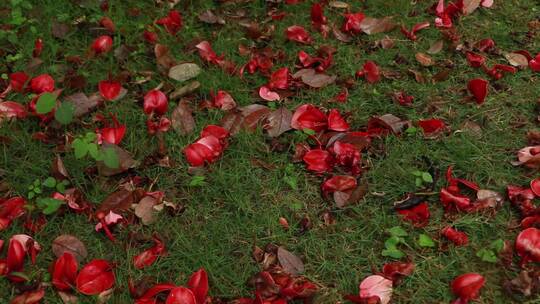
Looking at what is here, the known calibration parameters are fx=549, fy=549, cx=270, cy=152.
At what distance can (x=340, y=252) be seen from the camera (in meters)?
2.00

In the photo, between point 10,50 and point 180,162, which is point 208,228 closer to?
point 180,162

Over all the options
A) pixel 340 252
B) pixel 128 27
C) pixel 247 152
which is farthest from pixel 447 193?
pixel 128 27

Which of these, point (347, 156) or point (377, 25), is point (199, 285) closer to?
point (347, 156)

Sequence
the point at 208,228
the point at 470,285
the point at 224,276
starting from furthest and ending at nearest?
the point at 208,228, the point at 224,276, the point at 470,285

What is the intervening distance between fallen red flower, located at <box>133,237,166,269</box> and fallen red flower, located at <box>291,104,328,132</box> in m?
0.78

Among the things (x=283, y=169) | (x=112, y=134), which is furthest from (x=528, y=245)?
(x=112, y=134)

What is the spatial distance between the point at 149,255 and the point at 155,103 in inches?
30.6

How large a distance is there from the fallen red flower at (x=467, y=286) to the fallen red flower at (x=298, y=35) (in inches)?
60.9

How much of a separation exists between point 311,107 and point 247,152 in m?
0.34

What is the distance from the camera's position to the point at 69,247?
1.99m

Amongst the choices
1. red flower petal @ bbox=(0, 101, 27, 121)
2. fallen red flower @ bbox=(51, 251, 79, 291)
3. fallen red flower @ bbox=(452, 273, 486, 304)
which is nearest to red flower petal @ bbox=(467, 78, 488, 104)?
fallen red flower @ bbox=(452, 273, 486, 304)

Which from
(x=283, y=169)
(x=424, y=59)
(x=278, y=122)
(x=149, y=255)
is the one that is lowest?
(x=149, y=255)

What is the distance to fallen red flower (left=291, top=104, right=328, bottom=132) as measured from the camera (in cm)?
239

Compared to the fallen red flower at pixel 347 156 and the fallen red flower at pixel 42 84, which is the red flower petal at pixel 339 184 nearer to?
the fallen red flower at pixel 347 156
